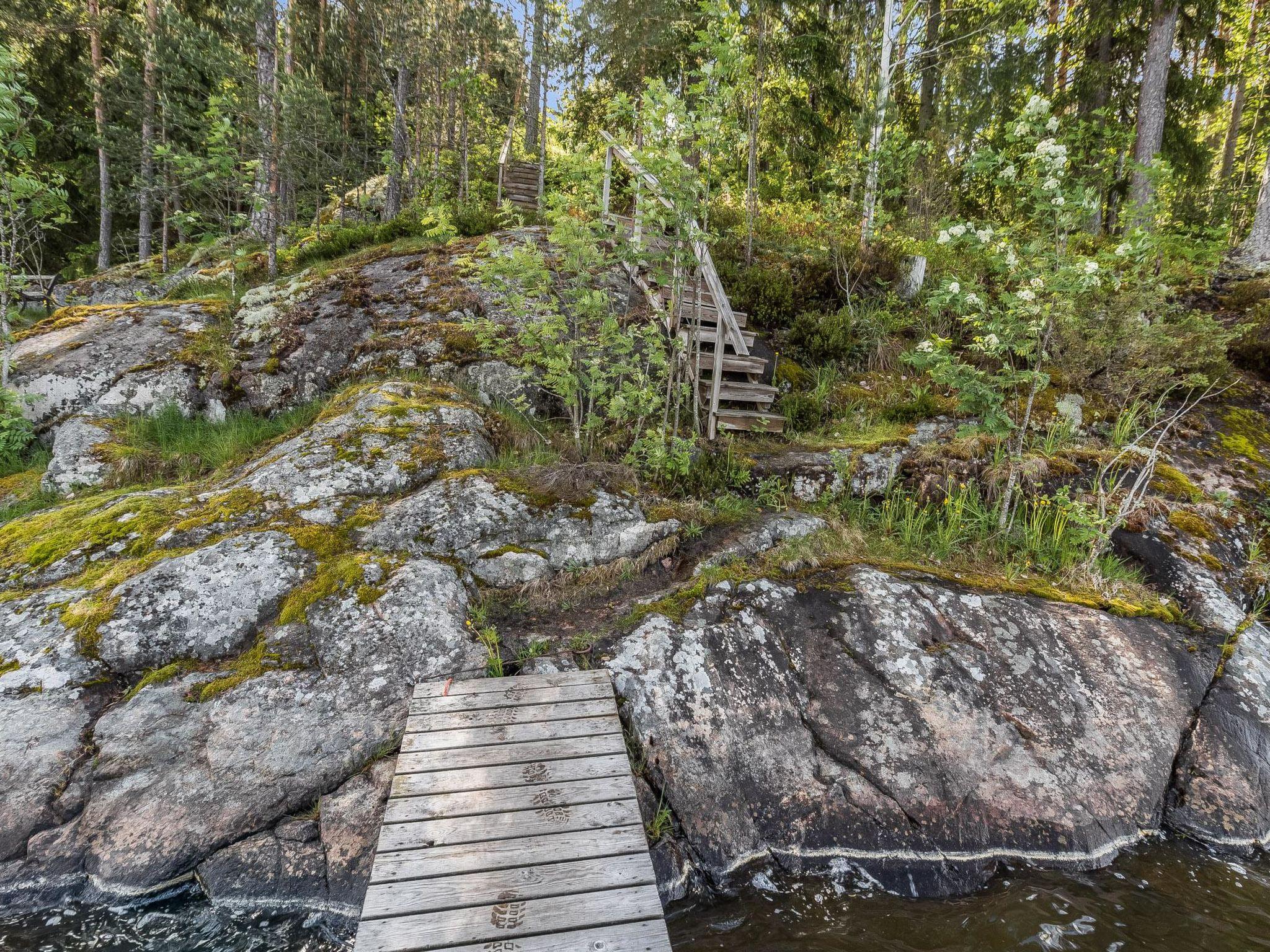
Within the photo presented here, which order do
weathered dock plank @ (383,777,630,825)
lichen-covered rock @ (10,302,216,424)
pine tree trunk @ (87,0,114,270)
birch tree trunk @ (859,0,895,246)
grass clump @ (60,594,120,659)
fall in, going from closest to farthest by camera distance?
weathered dock plank @ (383,777,630,825) → grass clump @ (60,594,120,659) → lichen-covered rock @ (10,302,216,424) → birch tree trunk @ (859,0,895,246) → pine tree trunk @ (87,0,114,270)

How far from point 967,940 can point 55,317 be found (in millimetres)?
11503

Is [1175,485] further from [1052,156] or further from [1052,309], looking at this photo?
[1052,156]

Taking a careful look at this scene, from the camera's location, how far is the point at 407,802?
3068mm

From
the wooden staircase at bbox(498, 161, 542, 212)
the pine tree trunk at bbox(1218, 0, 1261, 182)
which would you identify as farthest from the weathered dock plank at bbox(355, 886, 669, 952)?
the pine tree trunk at bbox(1218, 0, 1261, 182)

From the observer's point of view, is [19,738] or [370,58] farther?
[370,58]

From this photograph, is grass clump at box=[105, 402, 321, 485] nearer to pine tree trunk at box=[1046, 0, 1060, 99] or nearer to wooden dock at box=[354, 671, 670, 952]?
wooden dock at box=[354, 671, 670, 952]

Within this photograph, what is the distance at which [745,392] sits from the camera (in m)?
6.88

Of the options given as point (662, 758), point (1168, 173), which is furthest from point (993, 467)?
point (662, 758)

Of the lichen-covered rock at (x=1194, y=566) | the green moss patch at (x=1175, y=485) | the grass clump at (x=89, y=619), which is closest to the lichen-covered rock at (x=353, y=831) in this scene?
the grass clump at (x=89, y=619)

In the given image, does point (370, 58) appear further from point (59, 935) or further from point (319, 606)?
point (59, 935)

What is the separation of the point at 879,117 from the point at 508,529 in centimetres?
834

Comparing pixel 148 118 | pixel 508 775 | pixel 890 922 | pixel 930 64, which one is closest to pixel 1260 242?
pixel 930 64

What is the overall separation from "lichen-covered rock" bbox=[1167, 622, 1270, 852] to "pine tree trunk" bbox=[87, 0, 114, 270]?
2052 centimetres

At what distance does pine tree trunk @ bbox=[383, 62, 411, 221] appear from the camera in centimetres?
1096
